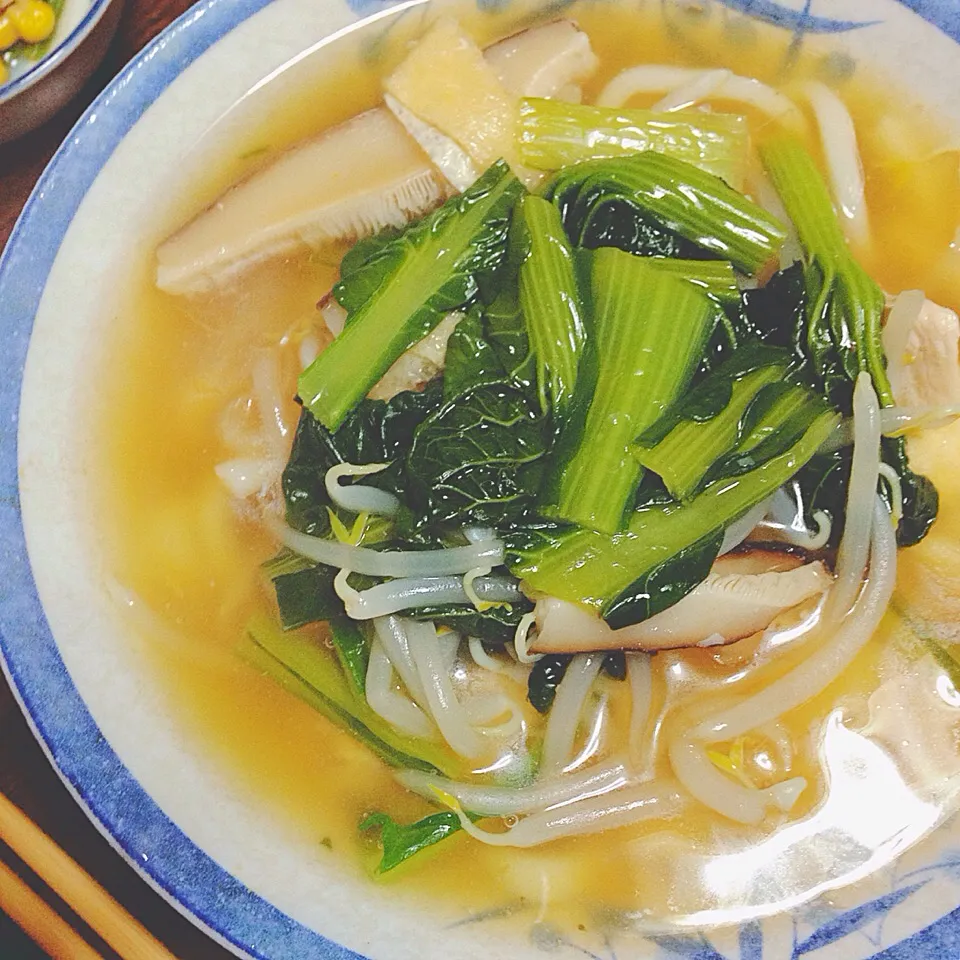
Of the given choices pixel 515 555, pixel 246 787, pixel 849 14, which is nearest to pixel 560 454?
pixel 515 555

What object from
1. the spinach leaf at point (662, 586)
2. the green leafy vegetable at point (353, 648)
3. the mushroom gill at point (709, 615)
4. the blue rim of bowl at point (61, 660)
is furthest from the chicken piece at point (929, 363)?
the blue rim of bowl at point (61, 660)

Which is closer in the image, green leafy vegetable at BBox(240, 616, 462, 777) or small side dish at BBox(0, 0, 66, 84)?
green leafy vegetable at BBox(240, 616, 462, 777)

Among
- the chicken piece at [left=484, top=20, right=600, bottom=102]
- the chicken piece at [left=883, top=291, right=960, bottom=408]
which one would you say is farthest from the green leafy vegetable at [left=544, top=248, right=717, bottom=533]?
the chicken piece at [left=484, top=20, right=600, bottom=102]

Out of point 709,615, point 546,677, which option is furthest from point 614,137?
point 546,677

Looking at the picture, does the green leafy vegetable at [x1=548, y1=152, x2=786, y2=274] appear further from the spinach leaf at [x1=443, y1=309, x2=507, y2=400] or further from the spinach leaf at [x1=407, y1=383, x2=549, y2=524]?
the spinach leaf at [x1=407, y1=383, x2=549, y2=524]

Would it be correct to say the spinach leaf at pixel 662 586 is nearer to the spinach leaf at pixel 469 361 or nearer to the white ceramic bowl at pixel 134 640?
the spinach leaf at pixel 469 361

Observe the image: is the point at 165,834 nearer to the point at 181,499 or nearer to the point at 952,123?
the point at 181,499
